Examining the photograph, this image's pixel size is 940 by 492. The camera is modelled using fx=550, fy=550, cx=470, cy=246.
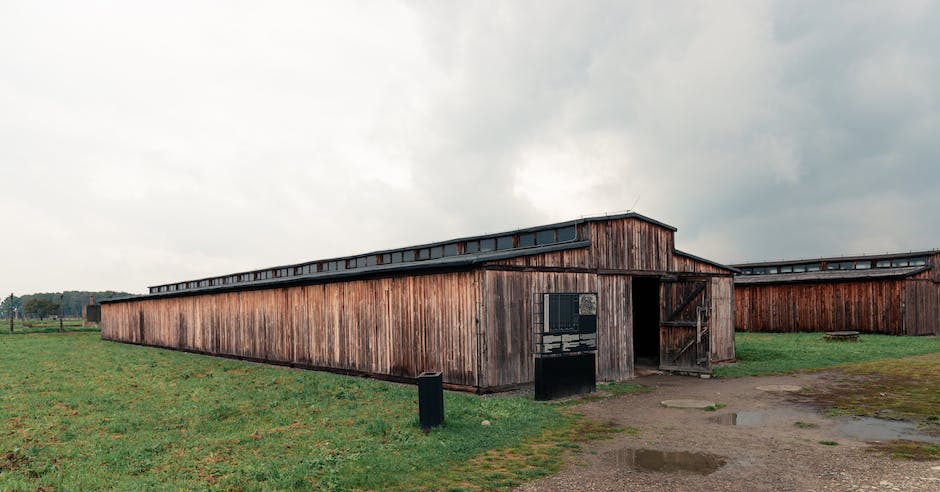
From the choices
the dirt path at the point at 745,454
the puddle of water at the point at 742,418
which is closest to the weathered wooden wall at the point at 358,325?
the dirt path at the point at 745,454

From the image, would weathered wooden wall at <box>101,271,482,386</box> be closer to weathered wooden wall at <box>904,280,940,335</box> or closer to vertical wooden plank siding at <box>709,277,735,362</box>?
vertical wooden plank siding at <box>709,277,735,362</box>

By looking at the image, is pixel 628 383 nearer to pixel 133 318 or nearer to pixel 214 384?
pixel 214 384

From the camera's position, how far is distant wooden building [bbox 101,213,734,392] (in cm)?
1720

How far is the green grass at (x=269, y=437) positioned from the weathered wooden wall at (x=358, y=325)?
1390 mm

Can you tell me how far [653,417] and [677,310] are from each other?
10.1m

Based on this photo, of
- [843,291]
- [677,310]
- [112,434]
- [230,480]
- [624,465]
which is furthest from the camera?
[843,291]

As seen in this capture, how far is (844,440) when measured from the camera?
1138 centimetres

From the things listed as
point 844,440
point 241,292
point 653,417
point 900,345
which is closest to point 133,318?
point 241,292

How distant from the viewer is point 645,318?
2828 centimetres

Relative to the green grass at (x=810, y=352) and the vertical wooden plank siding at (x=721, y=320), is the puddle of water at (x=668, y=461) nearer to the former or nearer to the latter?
the green grass at (x=810, y=352)

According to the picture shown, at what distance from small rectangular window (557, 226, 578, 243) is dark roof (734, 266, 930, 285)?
98.8 feet

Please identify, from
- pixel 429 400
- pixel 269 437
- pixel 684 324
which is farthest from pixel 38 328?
pixel 684 324

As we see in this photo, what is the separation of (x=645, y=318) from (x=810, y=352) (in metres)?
8.19

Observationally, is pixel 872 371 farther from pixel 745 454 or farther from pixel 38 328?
pixel 38 328
